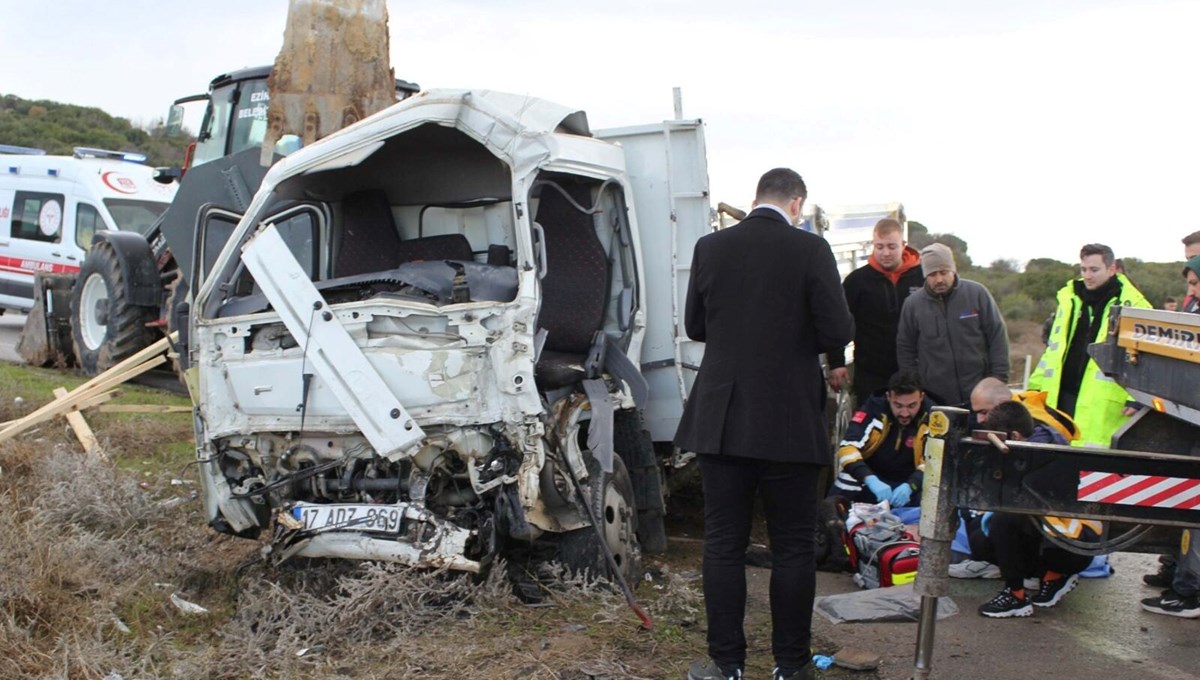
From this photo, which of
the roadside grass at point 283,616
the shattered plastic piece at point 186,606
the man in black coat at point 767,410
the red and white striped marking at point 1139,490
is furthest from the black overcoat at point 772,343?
the shattered plastic piece at point 186,606

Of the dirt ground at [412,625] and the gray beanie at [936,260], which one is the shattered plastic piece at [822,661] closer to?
the dirt ground at [412,625]

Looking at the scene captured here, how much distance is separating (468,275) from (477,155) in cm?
137

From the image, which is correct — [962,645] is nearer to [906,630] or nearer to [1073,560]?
[906,630]

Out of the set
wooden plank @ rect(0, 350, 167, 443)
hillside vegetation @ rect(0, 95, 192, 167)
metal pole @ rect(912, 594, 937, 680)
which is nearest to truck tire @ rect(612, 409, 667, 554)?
metal pole @ rect(912, 594, 937, 680)

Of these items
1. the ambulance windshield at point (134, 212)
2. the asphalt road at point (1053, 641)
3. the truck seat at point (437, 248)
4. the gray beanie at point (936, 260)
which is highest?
the ambulance windshield at point (134, 212)

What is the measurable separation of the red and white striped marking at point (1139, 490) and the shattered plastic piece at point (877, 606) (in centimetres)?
183

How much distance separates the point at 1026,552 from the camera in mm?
5715

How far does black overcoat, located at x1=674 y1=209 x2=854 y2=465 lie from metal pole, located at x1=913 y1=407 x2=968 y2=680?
0.58 metres

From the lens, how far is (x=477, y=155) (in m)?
6.89

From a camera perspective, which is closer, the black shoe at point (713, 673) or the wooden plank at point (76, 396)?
the black shoe at point (713, 673)

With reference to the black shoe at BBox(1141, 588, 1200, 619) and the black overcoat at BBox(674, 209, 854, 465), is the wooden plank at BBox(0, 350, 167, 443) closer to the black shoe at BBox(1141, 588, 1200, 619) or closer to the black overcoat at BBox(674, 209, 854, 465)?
the black overcoat at BBox(674, 209, 854, 465)

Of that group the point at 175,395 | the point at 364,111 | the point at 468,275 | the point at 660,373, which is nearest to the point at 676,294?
the point at 660,373

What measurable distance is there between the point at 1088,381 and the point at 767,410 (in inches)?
105

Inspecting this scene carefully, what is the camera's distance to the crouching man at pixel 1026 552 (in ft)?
18.3
